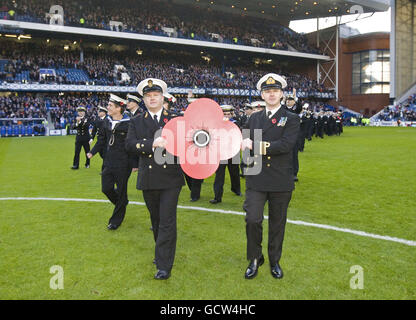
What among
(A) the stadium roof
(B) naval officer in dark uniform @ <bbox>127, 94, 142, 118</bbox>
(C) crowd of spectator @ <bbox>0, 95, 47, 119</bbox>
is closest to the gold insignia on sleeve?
(B) naval officer in dark uniform @ <bbox>127, 94, 142, 118</bbox>

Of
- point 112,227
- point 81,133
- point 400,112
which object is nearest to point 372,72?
point 400,112

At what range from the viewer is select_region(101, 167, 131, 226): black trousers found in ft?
18.1

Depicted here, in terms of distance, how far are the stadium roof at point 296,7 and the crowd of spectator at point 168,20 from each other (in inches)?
37.3

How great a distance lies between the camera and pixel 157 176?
3.75 metres

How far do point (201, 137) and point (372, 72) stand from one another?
5480cm

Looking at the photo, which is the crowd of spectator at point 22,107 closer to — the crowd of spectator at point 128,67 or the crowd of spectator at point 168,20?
the crowd of spectator at point 128,67

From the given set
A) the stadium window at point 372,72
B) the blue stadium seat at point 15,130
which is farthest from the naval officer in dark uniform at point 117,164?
the stadium window at point 372,72

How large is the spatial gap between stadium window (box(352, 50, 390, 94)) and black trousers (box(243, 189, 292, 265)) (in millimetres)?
53586

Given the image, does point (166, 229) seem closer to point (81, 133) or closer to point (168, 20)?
point (81, 133)

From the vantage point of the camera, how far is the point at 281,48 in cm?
4797

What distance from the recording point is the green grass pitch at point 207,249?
11.1 feet
